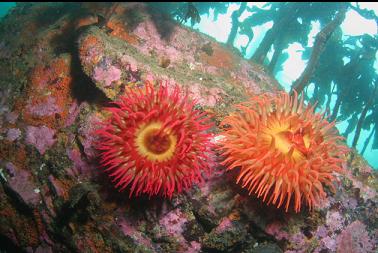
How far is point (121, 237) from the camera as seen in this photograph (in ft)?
11.7

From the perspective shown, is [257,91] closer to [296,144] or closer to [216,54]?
[216,54]

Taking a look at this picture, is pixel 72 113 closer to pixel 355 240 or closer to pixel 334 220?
pixel 334 220

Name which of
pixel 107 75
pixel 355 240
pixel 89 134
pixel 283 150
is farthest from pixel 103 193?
pixel 355 240

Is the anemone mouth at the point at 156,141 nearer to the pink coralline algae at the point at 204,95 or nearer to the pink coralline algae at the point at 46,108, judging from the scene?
the pink coralline algae at the point at 204,95

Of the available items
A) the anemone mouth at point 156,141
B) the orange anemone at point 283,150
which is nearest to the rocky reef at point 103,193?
the orange anemone at point 283,150

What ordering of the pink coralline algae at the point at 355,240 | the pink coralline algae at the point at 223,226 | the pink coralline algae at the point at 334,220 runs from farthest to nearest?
the pink coralline algae at the point at 355,240
the pink coralline algae at the point at 334,220
the pink coralline algae at the point at 223,226

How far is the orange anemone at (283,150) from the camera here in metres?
2.99

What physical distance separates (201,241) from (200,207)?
0.43 m

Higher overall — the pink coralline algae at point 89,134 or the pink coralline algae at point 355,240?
the pink coralline algae at point 355,240

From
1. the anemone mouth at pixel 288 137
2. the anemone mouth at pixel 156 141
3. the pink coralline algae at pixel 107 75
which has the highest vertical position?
the anemone mouth at pixel 288 137

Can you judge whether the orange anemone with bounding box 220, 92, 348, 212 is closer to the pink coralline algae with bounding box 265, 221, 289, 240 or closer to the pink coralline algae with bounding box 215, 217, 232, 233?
the pink coralline algae with bounding box 265, 221, 289, 240

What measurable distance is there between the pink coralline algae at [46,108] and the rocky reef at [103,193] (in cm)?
2

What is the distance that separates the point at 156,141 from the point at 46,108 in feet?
6.90

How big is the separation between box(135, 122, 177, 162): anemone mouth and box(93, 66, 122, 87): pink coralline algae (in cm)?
95
